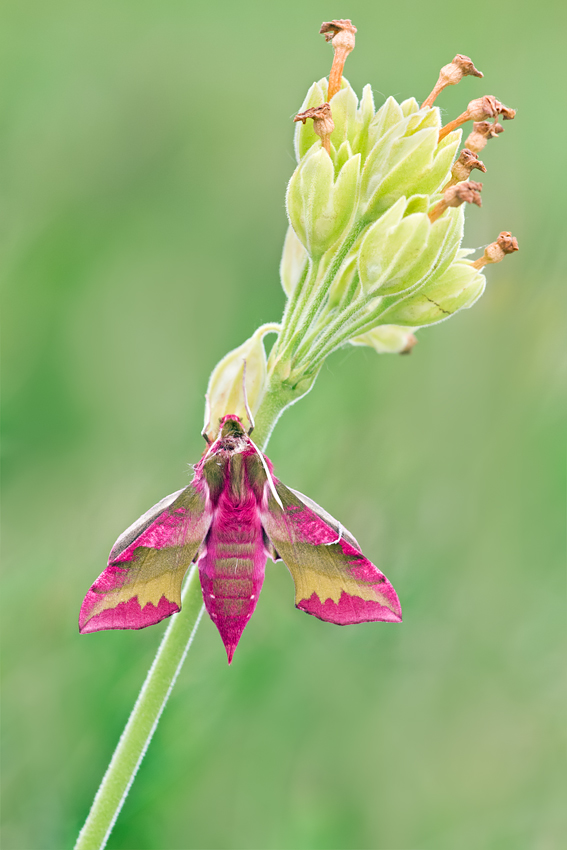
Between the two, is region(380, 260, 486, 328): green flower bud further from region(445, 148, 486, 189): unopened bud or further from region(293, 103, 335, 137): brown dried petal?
region(293, 103, 335, 137): brown dried petal

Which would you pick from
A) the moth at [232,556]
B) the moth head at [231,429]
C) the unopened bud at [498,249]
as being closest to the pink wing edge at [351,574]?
the moth at [232,556]

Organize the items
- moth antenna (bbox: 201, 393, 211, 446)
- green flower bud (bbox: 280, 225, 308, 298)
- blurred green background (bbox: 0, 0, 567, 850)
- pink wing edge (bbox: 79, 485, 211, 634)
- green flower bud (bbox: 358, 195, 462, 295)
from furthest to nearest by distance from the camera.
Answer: blurred green background (bbox: 0, 0, 567, 850) → green flower bud (bbox: 280, 225, 308, 298) → moth antenna (bbox: 201, 393, 211, 446) → green flower bud (bbox: 358, 195, 462, 295) → pink wing edge (bbox: 79, 485, 211, 634)

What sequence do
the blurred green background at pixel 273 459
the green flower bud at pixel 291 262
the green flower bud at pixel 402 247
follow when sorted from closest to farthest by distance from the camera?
the green flower bud at pixel 402 247 → the green flower bud at pixel 291 262 → the blurred green background at pixel 273 459

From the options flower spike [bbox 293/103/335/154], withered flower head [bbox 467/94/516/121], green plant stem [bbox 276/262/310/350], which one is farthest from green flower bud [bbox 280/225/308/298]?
withered flower head [bbox 467/94/516/121]

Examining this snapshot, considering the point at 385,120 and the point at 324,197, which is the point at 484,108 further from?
the point at 324,197

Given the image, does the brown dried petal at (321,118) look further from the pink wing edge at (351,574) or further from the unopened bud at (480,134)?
the pink wing edge at (351,574)

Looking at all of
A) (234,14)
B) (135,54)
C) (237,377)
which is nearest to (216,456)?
(237,377)

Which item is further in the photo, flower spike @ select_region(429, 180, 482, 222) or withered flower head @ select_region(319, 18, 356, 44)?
withered flower head @ select_region(319, 18, 356, 44)
